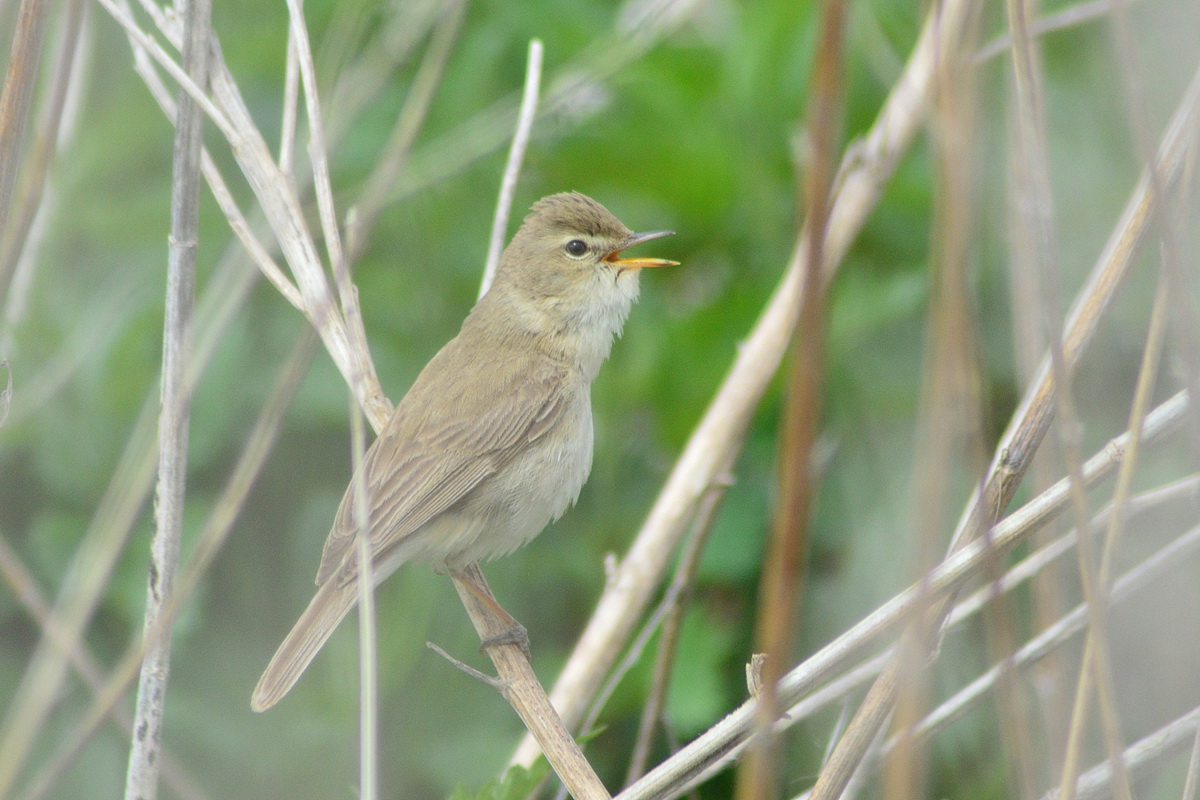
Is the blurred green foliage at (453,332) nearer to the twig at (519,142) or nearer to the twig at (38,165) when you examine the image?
the twig at (519,142)

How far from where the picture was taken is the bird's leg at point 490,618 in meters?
2.87

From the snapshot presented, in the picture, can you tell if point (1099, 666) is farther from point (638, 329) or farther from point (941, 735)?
point (638, 329)

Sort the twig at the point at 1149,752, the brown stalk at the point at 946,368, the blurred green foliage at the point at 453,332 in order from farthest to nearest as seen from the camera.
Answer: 1. the blurred green foliage at the point at 453,332
2. the twig at the point at 1149,752
3. the brown stalk at the point at 946,368

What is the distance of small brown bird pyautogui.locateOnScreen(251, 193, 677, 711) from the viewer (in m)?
2.99

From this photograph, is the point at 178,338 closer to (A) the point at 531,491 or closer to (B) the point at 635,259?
(A) the point at 531,491

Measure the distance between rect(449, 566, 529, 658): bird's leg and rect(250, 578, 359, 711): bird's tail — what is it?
35 cm

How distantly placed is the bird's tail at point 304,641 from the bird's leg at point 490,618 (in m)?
0.35

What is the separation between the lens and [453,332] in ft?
12.7

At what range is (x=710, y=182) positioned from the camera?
Answer: 3803 mm

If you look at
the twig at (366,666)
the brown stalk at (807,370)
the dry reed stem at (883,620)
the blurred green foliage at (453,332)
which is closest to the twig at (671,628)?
the blurred green foliage at (453,332)

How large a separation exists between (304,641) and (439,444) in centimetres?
65

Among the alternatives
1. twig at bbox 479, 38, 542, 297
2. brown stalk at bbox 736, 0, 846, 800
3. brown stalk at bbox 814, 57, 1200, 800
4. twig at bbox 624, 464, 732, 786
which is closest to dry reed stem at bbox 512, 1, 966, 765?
twig at bbox 624, 464, 732, 786

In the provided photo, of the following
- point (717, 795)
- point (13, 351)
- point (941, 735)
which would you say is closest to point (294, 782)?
point (717, 795)

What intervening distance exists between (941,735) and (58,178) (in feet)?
10.2
